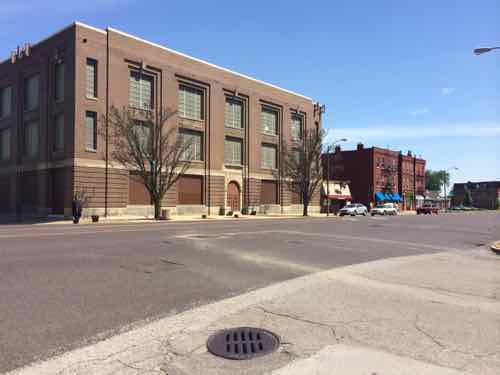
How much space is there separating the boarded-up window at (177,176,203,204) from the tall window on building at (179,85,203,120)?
669cm

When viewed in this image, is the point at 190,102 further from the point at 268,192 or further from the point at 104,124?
the point at 268,192

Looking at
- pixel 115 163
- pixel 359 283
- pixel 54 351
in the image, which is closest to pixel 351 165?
pixel 115 163

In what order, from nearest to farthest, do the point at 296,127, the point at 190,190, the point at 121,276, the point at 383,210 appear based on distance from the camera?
1. the point at 121,276
2. the point at 190,190
3. the point at 383,210
4. the point at 296,127

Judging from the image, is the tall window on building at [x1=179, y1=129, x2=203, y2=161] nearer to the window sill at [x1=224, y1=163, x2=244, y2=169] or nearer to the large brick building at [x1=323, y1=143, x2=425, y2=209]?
the window sill at [x1=224, y1=163, x2=244, y2=169]

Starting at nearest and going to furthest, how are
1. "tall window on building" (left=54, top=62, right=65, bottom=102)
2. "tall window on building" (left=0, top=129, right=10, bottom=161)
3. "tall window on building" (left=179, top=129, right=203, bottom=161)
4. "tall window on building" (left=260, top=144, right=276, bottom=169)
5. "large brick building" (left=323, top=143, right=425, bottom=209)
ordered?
"tall window on building" (left=54, top=62, right=65, bottom=102) → "tall window on building" (left=179, top=129, right=203, bottom=161) → "tall window on building" (left=0, top=129, right=10, bottom=161) → "tall window on building" (left=260, top=144, right=276, bottom=169) → "large brick building" (left=323, top=143, right=425, bottom=209)

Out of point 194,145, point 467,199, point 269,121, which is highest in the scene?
point 269,121

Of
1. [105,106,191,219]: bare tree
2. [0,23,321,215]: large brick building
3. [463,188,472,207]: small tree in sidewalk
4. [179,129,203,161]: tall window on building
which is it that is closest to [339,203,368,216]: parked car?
[0,23,321,215]: large brick building

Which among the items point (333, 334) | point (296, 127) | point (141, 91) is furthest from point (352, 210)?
point (333, 334)

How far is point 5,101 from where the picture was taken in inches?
1689

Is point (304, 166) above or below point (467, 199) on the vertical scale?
above

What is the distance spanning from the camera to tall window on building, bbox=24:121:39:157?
38.2 meters

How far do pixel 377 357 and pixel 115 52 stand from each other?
37.3 m

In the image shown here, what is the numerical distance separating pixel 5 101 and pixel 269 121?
30.9 metres

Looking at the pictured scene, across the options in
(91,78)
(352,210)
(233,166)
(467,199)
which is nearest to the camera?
(91,78)
